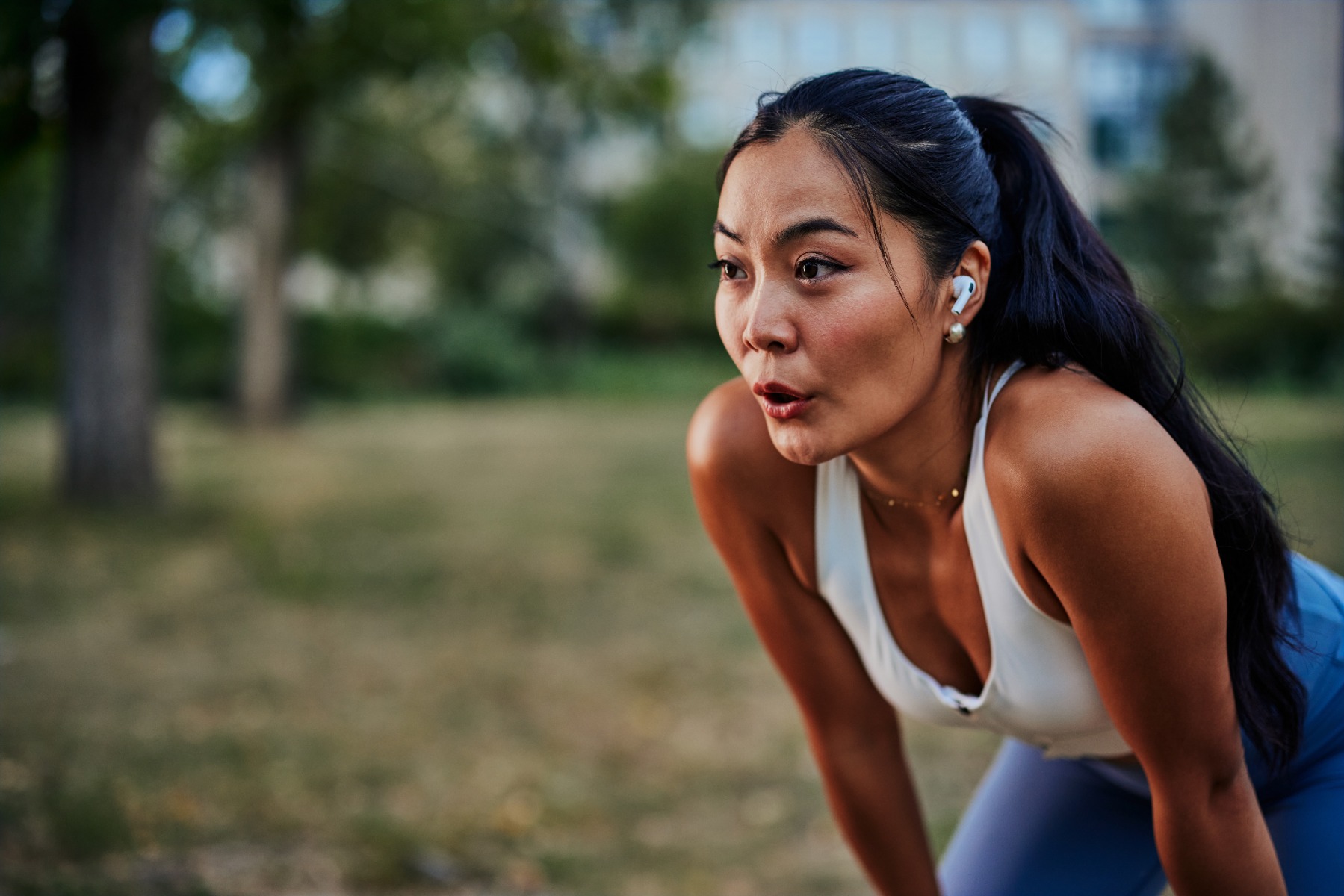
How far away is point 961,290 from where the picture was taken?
1.58 metres

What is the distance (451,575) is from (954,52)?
2970 centimetres

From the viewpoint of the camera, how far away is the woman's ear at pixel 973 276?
158 cm

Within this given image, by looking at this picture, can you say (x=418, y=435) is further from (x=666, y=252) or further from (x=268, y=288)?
(x=666, y=252)

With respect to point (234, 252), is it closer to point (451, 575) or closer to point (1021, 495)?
point (451, 575)

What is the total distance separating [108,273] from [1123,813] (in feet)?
25.6

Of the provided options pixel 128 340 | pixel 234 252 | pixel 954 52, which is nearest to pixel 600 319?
pixel 234 252

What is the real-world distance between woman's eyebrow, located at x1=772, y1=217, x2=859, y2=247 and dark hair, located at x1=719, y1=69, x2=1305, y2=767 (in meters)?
0.04

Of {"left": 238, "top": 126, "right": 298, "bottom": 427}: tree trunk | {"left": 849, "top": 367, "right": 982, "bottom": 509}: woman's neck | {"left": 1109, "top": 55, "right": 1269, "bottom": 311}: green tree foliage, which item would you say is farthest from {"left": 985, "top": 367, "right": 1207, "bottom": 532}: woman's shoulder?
{"left": 1109, "top": 55, "right": 1269, "bottom": 311}: green tree foliage

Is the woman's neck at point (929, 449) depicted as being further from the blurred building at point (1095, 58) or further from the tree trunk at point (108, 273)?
the blurred building at point (1095, 58)

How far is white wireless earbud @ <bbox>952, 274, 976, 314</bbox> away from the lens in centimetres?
157

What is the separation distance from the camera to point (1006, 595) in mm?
1661

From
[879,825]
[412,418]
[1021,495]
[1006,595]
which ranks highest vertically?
[1021,495]

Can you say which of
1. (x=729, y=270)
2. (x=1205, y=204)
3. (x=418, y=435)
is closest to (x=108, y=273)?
(x=418, y=435)

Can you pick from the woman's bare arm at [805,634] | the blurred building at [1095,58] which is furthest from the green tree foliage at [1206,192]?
the woman's bare arm at [805,634]
